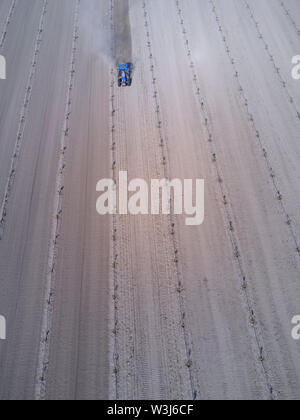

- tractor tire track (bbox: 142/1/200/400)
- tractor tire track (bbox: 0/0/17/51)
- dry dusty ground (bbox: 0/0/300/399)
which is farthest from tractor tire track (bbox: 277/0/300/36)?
tractor tire track (bbox: 0/0/17/51)

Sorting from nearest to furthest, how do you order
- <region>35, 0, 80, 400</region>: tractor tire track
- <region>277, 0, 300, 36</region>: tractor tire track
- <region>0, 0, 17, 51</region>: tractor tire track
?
<region>35, 0, 80, 400</region>: tractor tire track → <region>277, 0, 300, 36</region>: tractor tire track → <region>0, 0, 17, 51</region>: tractor tire track

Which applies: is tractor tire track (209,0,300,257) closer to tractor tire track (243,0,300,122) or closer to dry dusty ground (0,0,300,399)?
dry dusty ground (0,0,300,399)

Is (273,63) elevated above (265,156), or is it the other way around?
(273,63)

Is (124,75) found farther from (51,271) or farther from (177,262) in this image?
(51,271)

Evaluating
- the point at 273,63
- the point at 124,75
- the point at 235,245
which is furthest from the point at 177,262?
the point at 273,63

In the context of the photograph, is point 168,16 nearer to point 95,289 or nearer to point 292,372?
point 95,289

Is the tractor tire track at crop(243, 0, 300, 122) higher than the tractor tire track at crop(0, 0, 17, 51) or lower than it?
lower

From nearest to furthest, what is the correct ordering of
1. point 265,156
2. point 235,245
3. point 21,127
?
point 235,245 < point 265,156 < point 21,127
